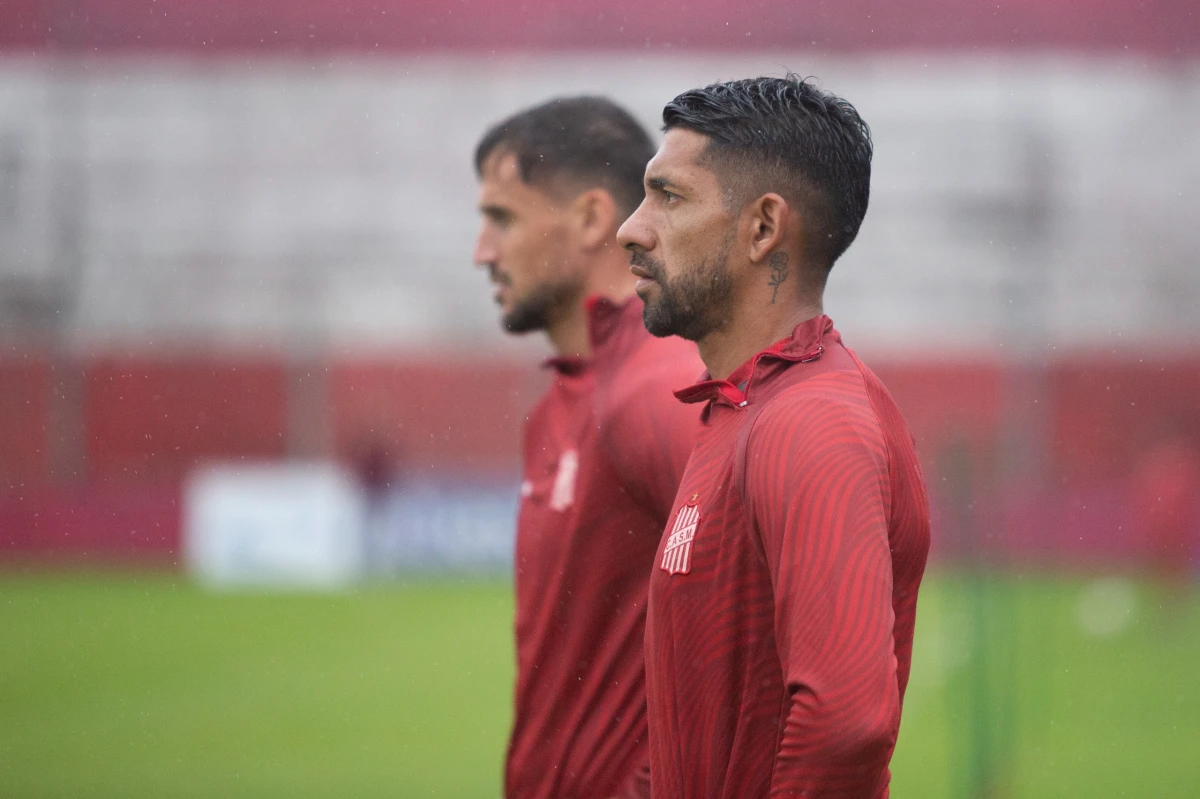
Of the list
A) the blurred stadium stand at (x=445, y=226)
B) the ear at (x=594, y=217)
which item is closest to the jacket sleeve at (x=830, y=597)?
the ear at (x=594, y=217)

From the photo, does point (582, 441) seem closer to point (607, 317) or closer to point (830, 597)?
point (607, 317)

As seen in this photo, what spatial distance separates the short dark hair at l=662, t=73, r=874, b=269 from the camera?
81.9 inches

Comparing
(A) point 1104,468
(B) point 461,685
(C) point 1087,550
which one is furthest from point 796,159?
(A) point 1104,468

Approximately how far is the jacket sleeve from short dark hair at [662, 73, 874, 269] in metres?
0.41

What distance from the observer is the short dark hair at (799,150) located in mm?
2080

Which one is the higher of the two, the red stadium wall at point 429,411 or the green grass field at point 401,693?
the red stadium wall at point 429,411

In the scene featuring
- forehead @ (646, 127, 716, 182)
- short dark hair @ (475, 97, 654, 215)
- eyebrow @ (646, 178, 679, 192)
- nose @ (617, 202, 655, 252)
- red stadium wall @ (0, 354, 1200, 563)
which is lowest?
red stadium wall @ (0, 354, 1200, 563)

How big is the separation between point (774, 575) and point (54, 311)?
861 inches

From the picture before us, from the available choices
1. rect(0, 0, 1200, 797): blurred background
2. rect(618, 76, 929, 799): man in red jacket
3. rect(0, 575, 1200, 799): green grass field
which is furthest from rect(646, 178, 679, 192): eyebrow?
rect(0, 0, 1200, 797): blurred background

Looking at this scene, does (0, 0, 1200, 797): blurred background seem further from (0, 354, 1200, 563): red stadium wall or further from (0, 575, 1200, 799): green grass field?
(0, 575, 1200, 799): green grass field

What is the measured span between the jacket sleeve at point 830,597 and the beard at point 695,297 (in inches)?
14.6

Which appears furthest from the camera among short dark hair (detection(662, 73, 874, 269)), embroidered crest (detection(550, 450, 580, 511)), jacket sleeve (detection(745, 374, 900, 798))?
embroidered crest (detection(550, 450, 580, 511))

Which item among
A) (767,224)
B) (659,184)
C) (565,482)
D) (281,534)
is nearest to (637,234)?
(659,184)

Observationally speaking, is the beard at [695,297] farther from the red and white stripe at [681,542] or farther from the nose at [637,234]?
the red and white stripe at [681,542]
